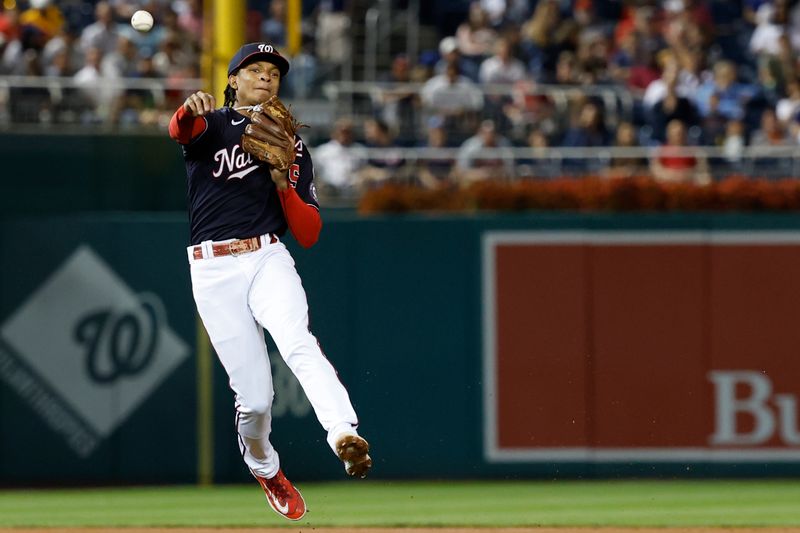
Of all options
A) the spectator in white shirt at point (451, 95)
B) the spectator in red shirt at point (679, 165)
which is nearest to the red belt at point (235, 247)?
the spectator in red shirt at point (679, 165)

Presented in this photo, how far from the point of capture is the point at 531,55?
14180mm

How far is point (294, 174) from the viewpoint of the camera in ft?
21.1

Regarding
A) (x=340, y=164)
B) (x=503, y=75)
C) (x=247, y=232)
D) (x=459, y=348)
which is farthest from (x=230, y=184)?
(x=503, y=75)

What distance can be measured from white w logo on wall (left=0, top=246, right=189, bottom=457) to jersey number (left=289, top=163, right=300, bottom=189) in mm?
4803

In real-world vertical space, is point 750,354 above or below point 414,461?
above

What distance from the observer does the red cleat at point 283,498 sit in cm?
671

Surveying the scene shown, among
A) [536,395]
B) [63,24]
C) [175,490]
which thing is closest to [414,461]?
[536,395]

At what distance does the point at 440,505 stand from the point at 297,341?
380 centimetres

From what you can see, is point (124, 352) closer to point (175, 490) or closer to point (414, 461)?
point (175, 490)

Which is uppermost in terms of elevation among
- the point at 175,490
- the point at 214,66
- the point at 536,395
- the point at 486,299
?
the point at 214,66

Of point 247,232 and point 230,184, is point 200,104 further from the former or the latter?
point 247,232

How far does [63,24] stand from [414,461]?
5663mm

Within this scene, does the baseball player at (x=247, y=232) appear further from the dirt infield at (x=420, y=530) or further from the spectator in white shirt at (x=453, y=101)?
the spectator in white shirt at (x=453, y=101)

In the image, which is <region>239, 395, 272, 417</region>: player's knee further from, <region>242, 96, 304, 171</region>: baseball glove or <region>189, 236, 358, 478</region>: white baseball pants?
<region>242, 96, 304, 171</region>: baseball glove
